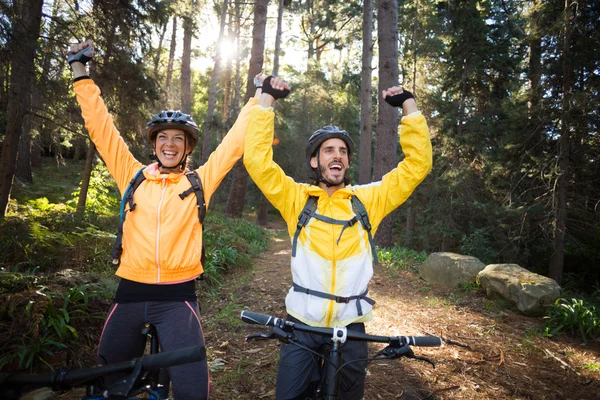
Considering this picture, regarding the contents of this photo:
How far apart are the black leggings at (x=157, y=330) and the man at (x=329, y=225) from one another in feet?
2.16

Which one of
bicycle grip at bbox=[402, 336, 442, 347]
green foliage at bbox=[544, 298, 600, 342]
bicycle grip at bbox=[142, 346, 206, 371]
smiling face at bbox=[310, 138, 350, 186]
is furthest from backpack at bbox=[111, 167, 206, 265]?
green foliage at bbox=[544, 298, 600, 342]

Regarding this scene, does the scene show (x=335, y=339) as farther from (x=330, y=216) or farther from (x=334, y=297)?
(x=330, y=216)

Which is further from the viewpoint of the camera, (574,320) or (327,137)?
(574,320)

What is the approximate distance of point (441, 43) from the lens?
65.0ft

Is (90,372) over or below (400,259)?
over

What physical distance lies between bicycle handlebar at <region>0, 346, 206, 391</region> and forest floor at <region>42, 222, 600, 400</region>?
8.96ft

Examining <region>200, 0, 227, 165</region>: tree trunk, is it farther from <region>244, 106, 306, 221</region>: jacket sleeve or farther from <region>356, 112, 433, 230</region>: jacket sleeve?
<region>356, 112, 433, 230</region>: jacket sleeve

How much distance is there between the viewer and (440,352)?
17.1 ft

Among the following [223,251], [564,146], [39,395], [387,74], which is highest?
[387,74]

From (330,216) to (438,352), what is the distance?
12.3 feet

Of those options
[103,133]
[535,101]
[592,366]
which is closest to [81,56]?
[103,133]

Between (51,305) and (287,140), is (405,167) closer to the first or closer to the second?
(51,305)

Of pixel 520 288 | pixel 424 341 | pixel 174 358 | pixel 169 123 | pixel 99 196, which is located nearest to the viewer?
pixel 174 358

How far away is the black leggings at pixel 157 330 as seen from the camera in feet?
8.14
